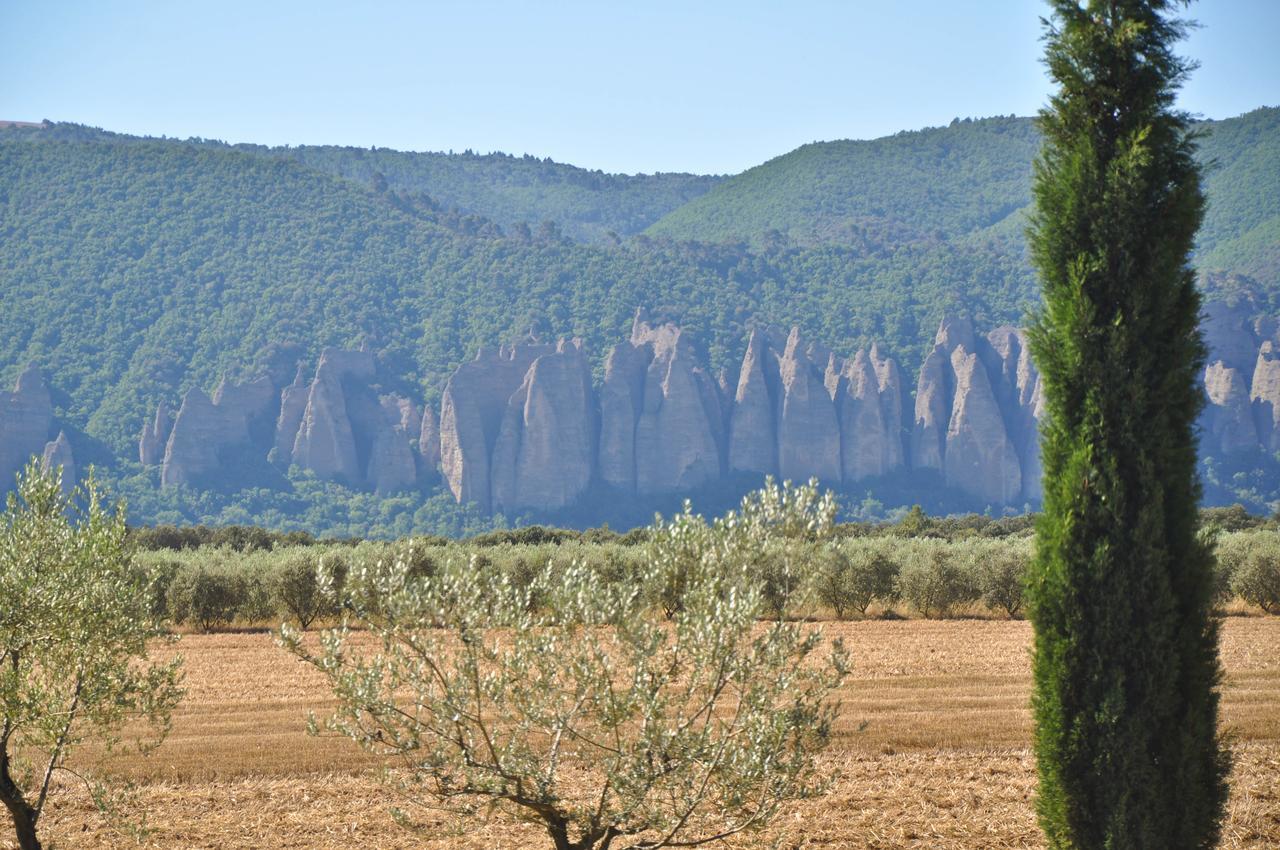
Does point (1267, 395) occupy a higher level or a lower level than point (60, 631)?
A: higher

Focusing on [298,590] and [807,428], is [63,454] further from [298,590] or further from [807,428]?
[298,590]

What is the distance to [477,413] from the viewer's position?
119m

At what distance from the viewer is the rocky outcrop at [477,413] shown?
11456cm

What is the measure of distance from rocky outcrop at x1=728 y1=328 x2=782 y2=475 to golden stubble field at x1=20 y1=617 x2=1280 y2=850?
101564 mm

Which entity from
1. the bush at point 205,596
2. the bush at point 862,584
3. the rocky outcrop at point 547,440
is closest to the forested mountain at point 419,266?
the rocky outcrop at point 547,440

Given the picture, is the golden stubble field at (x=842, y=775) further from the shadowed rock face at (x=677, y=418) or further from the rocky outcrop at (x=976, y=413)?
the rocky outcrop at (x=976, y=413)

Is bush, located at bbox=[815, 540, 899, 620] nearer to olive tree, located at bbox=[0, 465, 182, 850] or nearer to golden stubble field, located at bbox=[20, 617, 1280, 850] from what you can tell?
golden stubble field, located at bbox=[20, 617, 1280, 850]

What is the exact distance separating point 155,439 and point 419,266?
143 ft

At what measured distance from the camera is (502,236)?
6024 inches

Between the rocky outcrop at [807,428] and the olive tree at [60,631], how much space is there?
112 meters

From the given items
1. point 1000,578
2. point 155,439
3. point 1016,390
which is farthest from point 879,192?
point 1000,578

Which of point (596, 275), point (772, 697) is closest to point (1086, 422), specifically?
point (772, 697)

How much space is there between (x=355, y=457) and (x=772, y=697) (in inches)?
4306

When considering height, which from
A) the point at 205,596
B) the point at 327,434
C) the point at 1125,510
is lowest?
the point at 205,596
